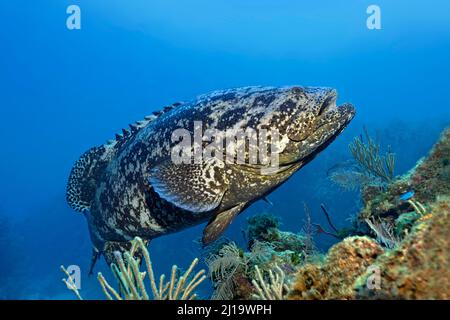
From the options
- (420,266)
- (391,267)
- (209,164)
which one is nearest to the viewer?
(420,266)

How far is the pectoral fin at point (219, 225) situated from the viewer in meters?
4.22

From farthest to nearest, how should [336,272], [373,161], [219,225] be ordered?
[373,161] → [219,225] → [336,272]

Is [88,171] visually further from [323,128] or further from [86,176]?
[323,128]

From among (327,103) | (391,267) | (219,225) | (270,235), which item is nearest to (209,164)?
(219,225)

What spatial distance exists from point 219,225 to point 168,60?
16120 cm

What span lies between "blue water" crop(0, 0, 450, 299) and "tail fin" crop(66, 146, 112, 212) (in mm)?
64832

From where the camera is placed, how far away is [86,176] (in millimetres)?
6227

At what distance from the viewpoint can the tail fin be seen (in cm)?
605

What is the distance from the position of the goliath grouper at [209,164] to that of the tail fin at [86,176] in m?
0.55

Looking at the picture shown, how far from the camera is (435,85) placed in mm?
88125

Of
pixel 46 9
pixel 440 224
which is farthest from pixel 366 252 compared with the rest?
pixel 46 9
